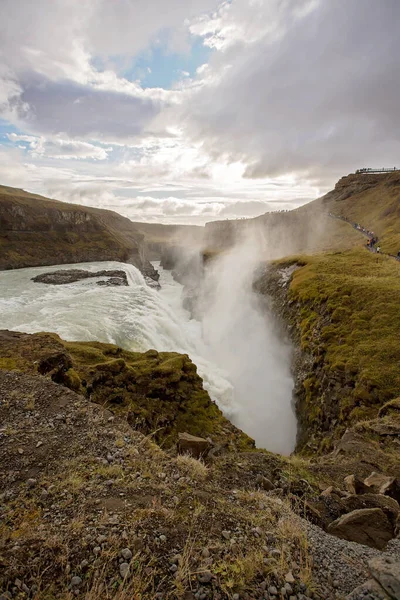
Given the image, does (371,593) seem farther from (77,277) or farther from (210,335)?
(77,277)

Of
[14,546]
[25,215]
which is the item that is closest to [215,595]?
[14,546]

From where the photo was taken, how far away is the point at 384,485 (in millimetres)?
→ 7895

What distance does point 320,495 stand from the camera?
24.6ft

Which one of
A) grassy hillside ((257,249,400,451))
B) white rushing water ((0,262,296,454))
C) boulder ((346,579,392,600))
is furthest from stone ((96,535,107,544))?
white rushing water ((0,262,296,454))

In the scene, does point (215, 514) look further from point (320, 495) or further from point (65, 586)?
point (320, 495)

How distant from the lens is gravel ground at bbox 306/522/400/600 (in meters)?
4.10

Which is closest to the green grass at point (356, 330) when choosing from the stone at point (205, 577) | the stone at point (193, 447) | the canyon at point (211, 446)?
the canyon at point (211, 446)

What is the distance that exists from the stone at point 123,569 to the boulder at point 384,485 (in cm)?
717

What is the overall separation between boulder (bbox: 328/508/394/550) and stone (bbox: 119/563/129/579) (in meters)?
4.30

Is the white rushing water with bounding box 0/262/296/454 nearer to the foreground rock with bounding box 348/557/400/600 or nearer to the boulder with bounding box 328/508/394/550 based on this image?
the boulder with bounding box 328/508/394/550

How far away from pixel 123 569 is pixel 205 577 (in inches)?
44.8

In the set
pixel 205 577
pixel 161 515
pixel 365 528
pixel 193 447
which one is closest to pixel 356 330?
pixel 193 447

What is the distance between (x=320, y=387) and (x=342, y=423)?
427 centimetres

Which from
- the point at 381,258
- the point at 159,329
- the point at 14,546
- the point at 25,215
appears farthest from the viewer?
the point at 25,215
